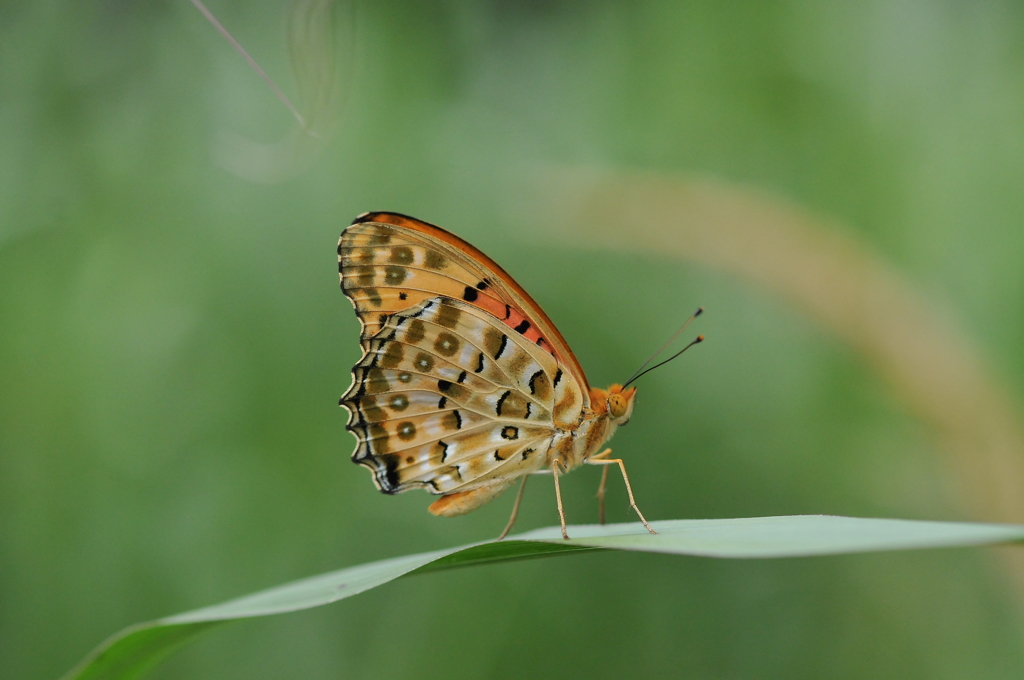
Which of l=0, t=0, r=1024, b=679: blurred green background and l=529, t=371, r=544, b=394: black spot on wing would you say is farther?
l=0, t=0, r=1024, b=679: blurred green background

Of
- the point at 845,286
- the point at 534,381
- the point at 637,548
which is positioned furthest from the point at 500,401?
the point at 845,286

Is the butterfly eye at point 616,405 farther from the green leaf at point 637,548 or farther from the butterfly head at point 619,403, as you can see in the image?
the green leaf at point 637,548

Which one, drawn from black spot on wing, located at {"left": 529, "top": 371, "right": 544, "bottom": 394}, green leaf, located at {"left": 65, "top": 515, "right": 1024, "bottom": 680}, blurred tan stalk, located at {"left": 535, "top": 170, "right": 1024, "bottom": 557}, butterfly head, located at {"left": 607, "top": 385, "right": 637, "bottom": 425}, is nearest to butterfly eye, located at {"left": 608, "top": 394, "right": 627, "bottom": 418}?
butterfly head, located at {"left": 607, "top": 385, "right": 637, "bottom": 425}

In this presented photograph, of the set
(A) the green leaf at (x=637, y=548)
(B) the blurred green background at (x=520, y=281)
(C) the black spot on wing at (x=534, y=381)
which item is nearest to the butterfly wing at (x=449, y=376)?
(C) the black spot on wing at (x=534, y=381)

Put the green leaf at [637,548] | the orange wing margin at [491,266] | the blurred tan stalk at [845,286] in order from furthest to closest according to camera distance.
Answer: the blurred tan stalk at [845,286], the orange wing margin at [491,266], the green leaf at [637,548]

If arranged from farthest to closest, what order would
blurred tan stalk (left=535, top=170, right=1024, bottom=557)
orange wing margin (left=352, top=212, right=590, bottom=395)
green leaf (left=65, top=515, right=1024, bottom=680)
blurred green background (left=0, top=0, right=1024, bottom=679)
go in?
blurred green background (left=0, top=0, right=1024, bottom=679) < blurred tan stalk (left=535, top=170, right=1024, bottom=557) < orange wing margin (left=352, top=212, right=590, bottom=395) < green leaf (left=65, top=515, right=1024, bottom=680)

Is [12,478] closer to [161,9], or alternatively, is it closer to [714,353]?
[161,9]

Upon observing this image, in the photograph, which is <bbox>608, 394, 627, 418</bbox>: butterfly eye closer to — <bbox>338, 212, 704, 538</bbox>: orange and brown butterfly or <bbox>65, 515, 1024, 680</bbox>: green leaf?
<bbox>338, 212, 704, 538</bbox>: orange and brown butterfly
